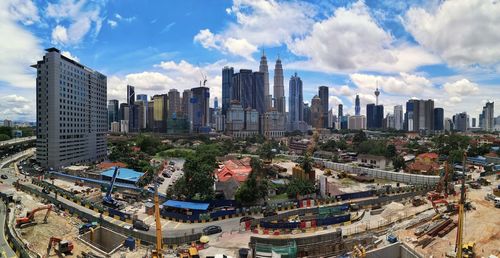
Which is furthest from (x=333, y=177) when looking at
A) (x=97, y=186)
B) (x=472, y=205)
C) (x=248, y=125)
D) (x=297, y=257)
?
(x=248, y=125)

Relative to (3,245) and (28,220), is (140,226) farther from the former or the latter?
(28,220)

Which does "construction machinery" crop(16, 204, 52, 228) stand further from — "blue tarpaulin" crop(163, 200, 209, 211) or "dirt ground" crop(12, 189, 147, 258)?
"blue tarpaulin" crop(163, 200, 209, 211)

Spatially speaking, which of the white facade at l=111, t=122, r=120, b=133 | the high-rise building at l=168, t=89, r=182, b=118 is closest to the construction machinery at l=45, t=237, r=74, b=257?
the high-rise building at l=168, t=89, r=182, b=118

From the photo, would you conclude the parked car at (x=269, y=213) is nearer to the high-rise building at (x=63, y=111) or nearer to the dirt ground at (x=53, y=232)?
the dirt ground at (x=53, y=232)

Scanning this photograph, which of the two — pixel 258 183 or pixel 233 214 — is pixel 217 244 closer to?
pixel 233 214

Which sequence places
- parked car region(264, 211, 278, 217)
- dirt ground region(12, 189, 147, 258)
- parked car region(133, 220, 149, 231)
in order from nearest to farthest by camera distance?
dirt ground region(12, 189, 147, 258)
parked car region(133, 220, 149, 231)
parked car region(264, 211, 278, 217)

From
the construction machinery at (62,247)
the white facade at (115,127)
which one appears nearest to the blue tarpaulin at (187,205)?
the construction machinery at (62,247)
